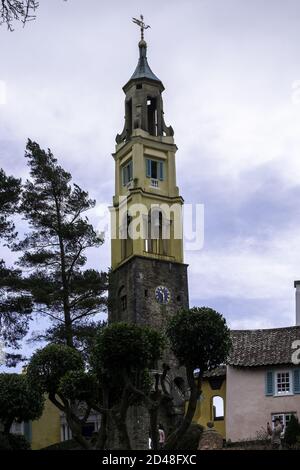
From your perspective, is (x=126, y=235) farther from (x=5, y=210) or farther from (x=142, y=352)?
(x=142, y=352)

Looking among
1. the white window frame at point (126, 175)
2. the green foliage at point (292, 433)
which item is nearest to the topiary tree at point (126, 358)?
the green foliage at point (292, 433)

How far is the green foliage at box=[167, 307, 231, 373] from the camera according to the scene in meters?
34.4

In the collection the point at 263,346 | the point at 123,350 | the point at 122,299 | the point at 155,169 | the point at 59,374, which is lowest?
the point at 59,374

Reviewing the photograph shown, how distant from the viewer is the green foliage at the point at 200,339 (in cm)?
3438

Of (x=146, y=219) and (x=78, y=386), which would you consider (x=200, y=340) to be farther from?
(x=146, y=219)

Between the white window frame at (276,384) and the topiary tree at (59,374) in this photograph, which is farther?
the white window frame at (276,384)

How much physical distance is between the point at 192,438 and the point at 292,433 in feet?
20.0

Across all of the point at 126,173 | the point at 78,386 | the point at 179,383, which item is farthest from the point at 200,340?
the point at 126,173

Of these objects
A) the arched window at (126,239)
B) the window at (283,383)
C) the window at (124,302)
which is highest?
the arched window at (126,239)

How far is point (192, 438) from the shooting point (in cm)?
4534

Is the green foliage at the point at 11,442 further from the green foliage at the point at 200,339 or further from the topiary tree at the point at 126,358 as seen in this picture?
the green foliage at the point at 200,339

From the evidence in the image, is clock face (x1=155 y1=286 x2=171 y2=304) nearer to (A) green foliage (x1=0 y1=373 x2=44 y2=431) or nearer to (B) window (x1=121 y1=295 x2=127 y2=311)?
(B) window (x1=121 y1=295 x2=127 y2=311)

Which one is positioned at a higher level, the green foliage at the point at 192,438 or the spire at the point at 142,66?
the spire at the point at 142,66

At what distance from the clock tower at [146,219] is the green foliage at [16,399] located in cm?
1573
